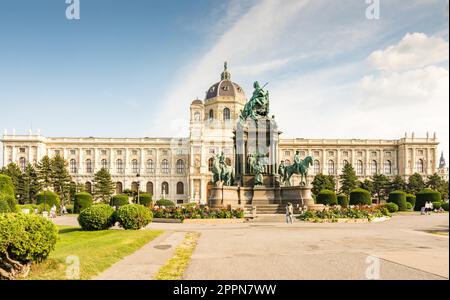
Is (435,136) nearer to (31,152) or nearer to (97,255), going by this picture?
(31,152)

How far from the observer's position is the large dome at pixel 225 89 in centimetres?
10394

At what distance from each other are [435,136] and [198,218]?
9179 centimetres

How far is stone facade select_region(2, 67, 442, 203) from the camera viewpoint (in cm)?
9994

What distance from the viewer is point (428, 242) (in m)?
15.5

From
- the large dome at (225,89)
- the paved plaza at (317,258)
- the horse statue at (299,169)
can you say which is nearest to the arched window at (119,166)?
the large dome at (225,89)

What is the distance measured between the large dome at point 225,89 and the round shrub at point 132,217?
84867mm

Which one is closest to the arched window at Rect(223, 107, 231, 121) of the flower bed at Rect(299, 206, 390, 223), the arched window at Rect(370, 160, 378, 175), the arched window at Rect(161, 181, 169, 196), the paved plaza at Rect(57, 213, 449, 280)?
the arched window at Rect(161, 181, 169, 196)

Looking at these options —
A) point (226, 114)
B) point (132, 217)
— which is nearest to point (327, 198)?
point (132, 217)

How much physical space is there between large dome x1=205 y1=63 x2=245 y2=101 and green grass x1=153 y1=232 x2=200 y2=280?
8996 centimetres

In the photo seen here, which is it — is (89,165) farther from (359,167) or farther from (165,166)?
(359,167)

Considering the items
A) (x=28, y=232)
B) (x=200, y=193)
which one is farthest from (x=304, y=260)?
(x=200, y=193)

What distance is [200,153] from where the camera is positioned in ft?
325

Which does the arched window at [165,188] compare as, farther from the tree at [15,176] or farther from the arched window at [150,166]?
the tree at [15,176]

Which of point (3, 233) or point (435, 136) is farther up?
point (435, 136)
